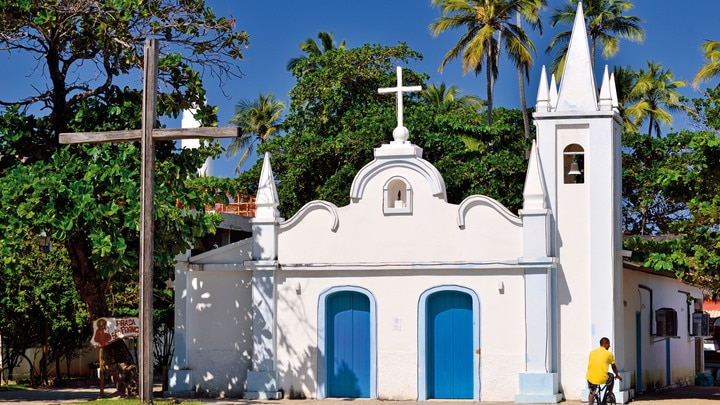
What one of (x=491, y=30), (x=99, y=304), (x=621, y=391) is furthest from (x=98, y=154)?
(x=491, y=30)

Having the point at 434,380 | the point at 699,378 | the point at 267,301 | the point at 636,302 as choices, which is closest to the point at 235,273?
the point at 267,301

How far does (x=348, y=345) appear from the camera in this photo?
76.5ft

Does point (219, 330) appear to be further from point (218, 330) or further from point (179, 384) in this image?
point (179, 384)

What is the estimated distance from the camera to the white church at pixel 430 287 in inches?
873

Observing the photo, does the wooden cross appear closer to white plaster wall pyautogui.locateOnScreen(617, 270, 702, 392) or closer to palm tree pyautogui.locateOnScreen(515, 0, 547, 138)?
white plaster wall pyautogui.locateOnScreen(617, 270, 702, 392)

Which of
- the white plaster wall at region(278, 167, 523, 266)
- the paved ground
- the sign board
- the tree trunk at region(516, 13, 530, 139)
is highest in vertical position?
the tree trunk at region(516, 13, 530, 139)

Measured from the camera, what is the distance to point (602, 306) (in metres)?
22.1

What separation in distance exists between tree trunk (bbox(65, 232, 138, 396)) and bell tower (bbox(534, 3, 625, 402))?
8.69m

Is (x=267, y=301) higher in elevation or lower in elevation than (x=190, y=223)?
lower

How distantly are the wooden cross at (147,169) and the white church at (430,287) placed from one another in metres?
5.66

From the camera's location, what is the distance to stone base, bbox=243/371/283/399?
2333 centimetres

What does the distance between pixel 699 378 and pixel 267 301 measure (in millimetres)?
13855

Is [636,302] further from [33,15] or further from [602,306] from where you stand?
[33,15]

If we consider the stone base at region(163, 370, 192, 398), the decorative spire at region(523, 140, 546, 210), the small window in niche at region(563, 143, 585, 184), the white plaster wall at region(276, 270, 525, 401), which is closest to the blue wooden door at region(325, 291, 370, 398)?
the white plaster wall at region(276, 270, 525, 401)
